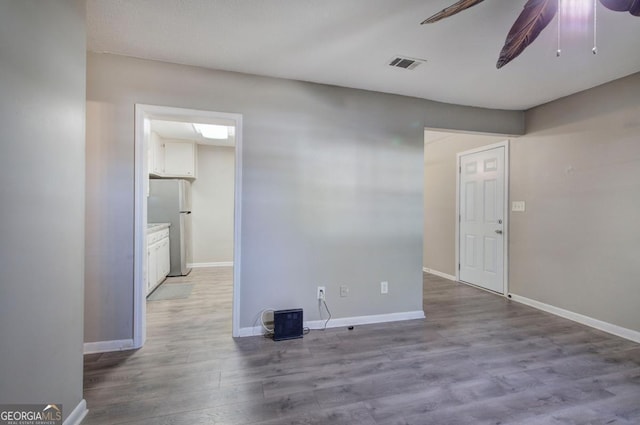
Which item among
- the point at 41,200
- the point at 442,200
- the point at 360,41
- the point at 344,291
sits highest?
the point at 360,41

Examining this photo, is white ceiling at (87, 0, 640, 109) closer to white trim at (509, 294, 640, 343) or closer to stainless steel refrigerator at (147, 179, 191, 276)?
white trim at (509, 294, 640, 343)

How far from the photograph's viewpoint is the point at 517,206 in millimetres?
3691

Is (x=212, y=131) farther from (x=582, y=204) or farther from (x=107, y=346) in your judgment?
(x=582, y=204)

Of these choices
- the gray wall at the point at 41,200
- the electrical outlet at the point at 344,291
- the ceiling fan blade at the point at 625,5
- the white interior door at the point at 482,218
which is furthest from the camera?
the white interior door at the point at 482,218

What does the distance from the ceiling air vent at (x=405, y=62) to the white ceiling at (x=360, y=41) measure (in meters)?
0.06

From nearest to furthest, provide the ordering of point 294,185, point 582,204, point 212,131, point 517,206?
point 294,185, point 582,204, point 517,206, point 212,131

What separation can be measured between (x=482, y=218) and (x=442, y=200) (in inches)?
36.0

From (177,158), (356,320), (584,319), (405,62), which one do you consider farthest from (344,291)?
(177,158)

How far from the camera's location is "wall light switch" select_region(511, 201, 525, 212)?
362 centimetres

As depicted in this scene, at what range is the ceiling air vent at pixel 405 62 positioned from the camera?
231 cm

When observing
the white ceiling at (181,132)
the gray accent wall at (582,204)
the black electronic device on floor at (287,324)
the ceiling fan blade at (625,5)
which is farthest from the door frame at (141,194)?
the gray accent wall at (582,204)

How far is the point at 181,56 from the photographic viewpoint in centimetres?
230

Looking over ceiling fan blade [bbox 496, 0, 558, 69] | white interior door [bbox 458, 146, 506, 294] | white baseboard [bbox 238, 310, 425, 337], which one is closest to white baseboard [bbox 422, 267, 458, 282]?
white interior door [bbox 458, 146, 506, 294]

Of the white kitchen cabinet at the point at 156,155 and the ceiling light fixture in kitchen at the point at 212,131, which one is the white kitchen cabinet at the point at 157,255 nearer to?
the white kitchen cabinet at the point at 156,155
